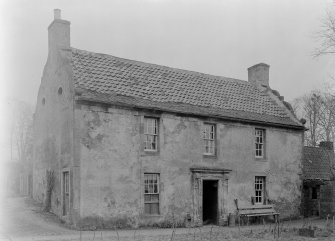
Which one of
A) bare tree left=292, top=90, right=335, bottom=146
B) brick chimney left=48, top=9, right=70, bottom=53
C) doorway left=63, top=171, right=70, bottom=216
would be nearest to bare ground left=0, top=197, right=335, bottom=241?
doorway left=63, top=171, right=70, bottom=216

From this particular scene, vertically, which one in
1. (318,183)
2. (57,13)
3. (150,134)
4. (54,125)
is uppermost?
(57,13)

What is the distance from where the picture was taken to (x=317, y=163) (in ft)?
97.7

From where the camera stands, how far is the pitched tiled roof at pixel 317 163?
92.7ft

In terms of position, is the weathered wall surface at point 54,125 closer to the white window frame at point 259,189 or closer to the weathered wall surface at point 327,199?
the white window frame at point 259,189

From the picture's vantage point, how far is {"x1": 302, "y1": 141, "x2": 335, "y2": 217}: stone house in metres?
25.1

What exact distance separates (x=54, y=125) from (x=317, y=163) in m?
18.5

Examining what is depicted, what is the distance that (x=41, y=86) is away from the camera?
82.7ft

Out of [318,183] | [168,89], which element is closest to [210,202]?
[168,89]

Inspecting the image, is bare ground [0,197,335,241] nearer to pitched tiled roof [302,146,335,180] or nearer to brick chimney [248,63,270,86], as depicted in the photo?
pitched tiled roof [302,146,335,180]

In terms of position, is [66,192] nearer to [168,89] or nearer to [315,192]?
[168,89]

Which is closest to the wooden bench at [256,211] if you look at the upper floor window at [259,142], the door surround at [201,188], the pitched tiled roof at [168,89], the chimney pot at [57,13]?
the door surround at [201,188]

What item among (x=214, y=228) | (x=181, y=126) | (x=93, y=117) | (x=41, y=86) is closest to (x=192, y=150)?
(x=181, y=126)

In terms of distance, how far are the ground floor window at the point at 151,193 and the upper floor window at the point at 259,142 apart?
23.7 feet

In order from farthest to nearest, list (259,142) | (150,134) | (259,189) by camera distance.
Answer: (259,142)
(259,189)
(150,134)
